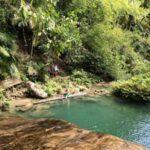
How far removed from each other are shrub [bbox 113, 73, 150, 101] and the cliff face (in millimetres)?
11279

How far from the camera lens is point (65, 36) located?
86.3 feet

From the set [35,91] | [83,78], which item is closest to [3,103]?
[35,91]

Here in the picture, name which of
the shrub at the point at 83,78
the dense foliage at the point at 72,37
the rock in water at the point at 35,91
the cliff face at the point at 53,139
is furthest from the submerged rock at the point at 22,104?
the cliff face at the point at 53,139

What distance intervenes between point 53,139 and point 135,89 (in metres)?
13.6

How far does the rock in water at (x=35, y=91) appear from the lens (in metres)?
22.5

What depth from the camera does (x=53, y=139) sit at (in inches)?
434

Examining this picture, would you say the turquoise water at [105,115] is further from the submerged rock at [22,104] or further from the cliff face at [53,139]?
the cliff face at [53,139]

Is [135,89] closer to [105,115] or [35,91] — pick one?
[105,115]

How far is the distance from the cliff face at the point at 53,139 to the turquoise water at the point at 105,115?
4.85m

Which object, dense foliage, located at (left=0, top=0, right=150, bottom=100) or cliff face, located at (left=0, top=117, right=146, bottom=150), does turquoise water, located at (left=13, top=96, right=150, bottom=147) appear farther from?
cliff face, located at (left=0, top=117, right=146, bottom=150)

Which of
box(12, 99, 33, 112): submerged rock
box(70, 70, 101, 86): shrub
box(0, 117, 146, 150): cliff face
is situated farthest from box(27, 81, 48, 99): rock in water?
box(0, 117, 146, 150): cliff face

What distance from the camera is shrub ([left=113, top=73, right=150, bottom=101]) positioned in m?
23.5

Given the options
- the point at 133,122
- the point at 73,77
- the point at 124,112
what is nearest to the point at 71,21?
the point at 73,77

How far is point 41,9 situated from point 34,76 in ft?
15.3
